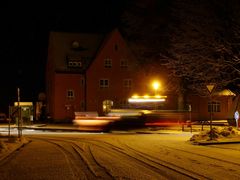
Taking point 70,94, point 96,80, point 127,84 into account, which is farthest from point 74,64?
point 127,84

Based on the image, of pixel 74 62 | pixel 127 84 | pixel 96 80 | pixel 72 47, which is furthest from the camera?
pixel 72 47

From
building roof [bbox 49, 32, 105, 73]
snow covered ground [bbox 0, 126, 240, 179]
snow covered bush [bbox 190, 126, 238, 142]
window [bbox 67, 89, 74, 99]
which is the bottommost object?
snow covered ground [bbox 0, 126, 240, 179]

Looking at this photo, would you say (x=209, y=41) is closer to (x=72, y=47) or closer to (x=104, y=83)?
(x=104, y=83)

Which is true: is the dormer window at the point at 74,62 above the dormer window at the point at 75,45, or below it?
below

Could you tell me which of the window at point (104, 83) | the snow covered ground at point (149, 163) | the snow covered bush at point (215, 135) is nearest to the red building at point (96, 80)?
the window at point (104, 83)

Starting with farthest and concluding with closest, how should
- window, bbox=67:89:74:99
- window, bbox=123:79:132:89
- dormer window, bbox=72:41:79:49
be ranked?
dormer window, bbox=72:41:79:49
window, bbox=123:79:132:89
window, bbox=67:89:74:99

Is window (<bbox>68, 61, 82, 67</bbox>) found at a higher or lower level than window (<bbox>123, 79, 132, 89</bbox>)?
higher

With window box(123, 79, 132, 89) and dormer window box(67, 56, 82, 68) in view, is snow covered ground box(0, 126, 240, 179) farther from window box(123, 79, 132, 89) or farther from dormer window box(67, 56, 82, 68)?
dormer window box(67, 56, 82, 68)

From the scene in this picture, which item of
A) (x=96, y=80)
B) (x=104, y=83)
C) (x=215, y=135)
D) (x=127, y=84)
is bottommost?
(x=215, y=135)

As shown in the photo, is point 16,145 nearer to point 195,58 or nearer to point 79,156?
point 79,156

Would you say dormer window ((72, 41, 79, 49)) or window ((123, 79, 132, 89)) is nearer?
window ((123, 79, 132, 89))

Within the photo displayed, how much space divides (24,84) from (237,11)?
191 ft

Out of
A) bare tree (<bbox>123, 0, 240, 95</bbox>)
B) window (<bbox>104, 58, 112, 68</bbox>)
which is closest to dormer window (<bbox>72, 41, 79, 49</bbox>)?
window (<bbox>104, 58, 112, 68</bbox>)

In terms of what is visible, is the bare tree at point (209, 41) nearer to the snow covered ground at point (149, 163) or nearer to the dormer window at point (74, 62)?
the snow covered ground at point (149, 163)
